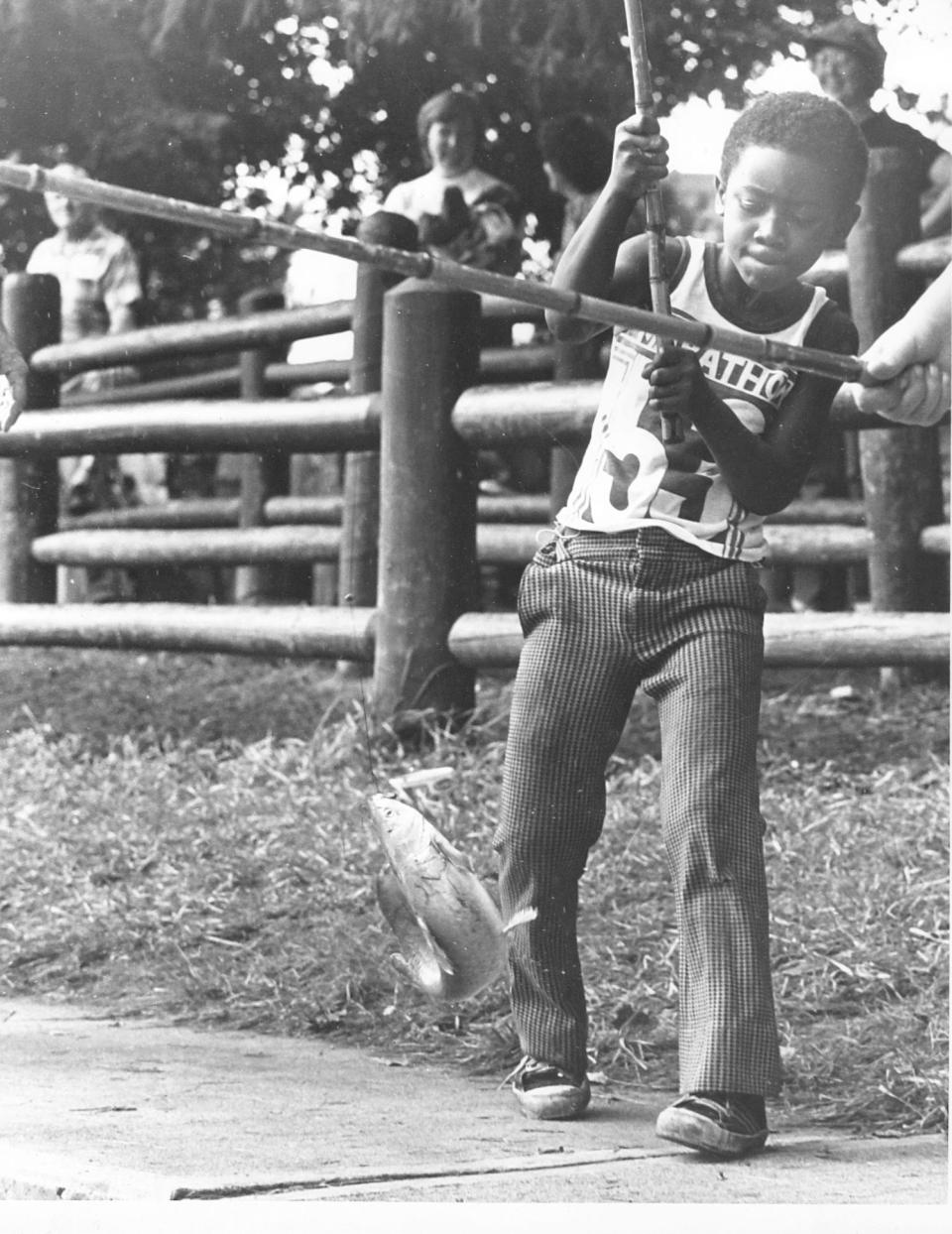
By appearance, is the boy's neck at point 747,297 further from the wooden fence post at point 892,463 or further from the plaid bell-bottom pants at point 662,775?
the wooden fence post at point 892,463

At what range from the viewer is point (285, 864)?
367 cm

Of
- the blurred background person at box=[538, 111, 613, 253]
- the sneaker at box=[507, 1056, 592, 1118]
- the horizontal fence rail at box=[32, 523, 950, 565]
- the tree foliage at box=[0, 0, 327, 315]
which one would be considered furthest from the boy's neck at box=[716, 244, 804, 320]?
the horizontal fence rail at box=[32, 523, 950, 565]

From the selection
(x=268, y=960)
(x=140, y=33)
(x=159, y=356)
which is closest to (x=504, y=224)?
(x=140, y=33)

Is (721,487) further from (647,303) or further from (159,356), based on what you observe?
(159,356)

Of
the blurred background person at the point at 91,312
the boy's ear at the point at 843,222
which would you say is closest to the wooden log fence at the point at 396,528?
the blurred background person at the point at 91,312

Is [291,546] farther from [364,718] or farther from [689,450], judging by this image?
[689,450]

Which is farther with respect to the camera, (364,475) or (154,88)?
(364,475)

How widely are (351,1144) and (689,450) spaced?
0.99m

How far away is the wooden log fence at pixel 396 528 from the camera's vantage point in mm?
3930

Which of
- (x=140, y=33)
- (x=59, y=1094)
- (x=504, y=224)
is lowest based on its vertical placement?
(x=59, y=1094)

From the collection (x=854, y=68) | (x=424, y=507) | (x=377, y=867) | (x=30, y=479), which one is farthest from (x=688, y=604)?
(x=30, y=479)

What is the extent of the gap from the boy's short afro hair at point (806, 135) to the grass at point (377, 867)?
4.12 ft

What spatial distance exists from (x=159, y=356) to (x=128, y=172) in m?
1.74

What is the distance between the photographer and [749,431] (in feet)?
8.61
